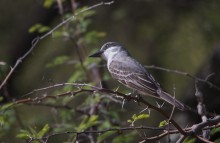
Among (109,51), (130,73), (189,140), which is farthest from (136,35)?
(189,140)

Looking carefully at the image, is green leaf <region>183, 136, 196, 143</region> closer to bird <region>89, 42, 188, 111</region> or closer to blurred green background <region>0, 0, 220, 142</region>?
bird <region>89, 42, 188, 111</region>

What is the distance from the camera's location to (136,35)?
29.9 ft

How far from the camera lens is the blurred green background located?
8.09 m

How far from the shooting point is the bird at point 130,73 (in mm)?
4840

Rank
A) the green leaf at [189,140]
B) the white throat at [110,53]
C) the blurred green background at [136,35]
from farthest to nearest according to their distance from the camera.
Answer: the blurred green background at [136,35] < the white throat at [110,53] < the green leaf at [189,140]

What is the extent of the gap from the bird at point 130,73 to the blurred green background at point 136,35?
1.92m

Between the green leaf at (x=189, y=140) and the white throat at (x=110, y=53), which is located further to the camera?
the white throat at (x=110, y=53)

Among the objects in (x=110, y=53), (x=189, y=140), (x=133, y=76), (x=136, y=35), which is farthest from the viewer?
(x=136, y=35)

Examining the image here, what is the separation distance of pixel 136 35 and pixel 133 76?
3.88 m

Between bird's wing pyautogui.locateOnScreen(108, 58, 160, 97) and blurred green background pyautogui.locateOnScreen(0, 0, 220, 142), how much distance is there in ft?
7.81

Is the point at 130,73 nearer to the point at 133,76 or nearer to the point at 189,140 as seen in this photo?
the point at 133,76

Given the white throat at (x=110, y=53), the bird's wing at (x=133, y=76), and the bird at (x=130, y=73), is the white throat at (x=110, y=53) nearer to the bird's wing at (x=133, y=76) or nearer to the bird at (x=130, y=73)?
the bird at (x=130, y=73)

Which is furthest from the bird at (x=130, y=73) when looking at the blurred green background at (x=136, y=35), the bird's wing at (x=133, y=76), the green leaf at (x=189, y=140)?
the blurred green background at (x=136, y=35)

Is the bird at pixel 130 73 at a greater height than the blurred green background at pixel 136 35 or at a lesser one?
greater
